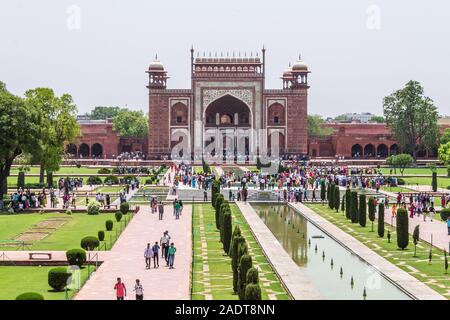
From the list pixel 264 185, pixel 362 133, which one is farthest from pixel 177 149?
pixel 264 185

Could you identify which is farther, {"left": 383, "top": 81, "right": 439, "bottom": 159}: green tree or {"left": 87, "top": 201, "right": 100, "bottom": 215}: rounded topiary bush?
{"left": 383, "top": 81, "right": 439, "bottom": 159}: green tree

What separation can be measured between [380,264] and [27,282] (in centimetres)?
737

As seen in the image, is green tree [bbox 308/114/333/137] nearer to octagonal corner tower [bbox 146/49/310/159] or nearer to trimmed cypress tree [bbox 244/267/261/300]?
octagonal corner tower [bbox 146/49/310/159]

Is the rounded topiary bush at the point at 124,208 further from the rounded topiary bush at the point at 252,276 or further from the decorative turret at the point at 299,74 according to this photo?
the decorative turret at the point at 299,74

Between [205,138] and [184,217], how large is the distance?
40.7 metres

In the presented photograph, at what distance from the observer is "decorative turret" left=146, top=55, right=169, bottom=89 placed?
224ft

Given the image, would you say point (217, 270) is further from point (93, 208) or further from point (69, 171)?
point (69, 171)

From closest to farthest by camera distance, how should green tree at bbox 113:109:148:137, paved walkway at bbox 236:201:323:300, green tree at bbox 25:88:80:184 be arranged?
1. paved walkway at bbox 236:201:323:300
2. green tree at bbox 25:88:80:184
3. green tree at bbox 113:109:148:137

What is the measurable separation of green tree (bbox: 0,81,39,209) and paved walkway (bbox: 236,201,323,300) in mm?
8689

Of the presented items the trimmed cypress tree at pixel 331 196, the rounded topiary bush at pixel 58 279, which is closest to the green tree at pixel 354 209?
the trimmed cypress tree at pixel 331 196

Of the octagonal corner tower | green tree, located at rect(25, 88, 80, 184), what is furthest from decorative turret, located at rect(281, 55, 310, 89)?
green tree, located at rect(25, 88, 80, 184)

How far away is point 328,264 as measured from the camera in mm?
19297

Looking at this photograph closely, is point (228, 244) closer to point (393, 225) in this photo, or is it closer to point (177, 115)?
point (393, 225)

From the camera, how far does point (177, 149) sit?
67.2 meters
